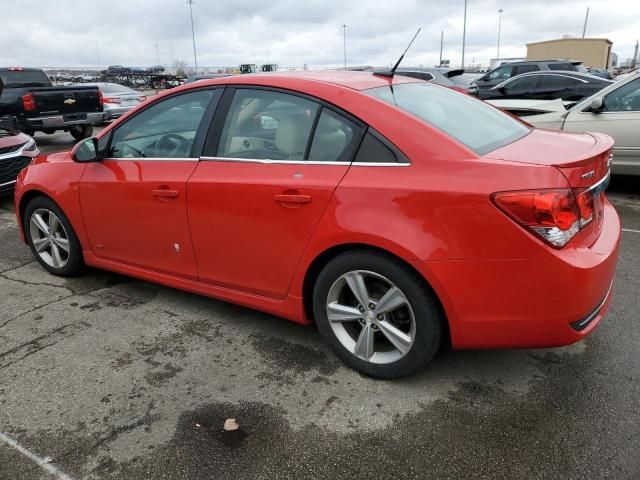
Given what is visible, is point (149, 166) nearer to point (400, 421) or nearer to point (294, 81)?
point (294, 81)

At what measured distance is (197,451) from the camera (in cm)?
239

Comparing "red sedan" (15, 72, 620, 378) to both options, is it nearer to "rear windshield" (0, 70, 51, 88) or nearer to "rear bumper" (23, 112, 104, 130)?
"rear bumper" (23, 112, 104, 130)

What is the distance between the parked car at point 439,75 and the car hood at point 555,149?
10227 millimetres

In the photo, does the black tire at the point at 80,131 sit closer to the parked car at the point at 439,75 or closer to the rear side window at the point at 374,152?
the parked car at the point at 439,75

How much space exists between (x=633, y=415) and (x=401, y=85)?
2.14 m

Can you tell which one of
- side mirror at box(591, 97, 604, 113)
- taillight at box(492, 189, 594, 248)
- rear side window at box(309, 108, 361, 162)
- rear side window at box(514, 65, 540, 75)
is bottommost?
taillight at box(492, 189, 594, 248)

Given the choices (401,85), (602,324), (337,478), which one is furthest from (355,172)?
(602,324)

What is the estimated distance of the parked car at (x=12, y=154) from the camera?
691 centimetres

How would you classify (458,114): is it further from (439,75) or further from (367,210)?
(439,75)

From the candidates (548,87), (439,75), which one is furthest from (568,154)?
(439,75)

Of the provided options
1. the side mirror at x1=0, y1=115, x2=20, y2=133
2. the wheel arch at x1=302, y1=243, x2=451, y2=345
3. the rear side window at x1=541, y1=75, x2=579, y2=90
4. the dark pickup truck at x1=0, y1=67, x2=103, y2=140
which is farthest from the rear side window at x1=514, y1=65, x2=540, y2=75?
the wheel arch at x1=302, y1=243, x2=451, y2=345

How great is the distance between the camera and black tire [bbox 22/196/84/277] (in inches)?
165

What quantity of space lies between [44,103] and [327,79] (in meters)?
11.0

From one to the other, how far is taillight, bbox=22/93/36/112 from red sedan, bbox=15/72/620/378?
9409mm
